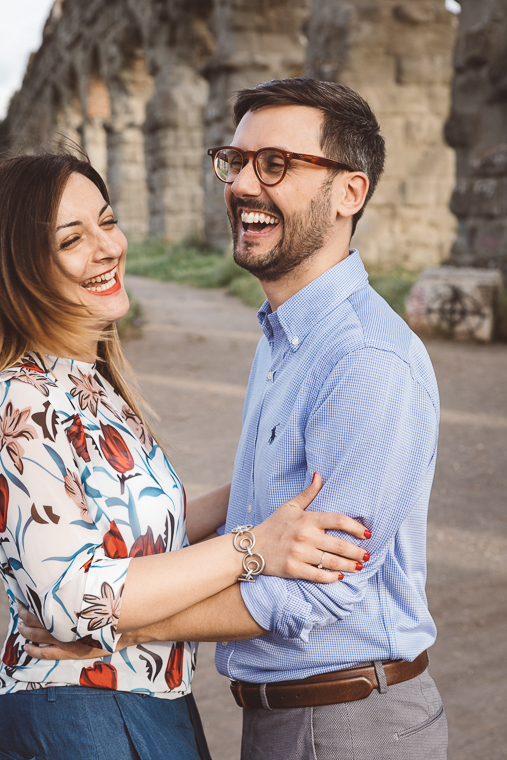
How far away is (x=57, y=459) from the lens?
1373 millimetres

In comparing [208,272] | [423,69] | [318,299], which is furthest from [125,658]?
[208,272]

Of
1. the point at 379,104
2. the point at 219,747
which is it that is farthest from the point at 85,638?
the point at 379,104

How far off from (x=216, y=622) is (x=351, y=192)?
0.97 metres

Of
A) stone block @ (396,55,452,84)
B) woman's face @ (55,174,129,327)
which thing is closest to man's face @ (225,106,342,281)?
woman's face @ (55,174,129,327)

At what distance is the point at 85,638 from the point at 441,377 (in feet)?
19.5

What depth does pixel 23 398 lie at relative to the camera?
4.63 ft

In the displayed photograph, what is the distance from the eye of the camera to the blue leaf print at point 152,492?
1545mm

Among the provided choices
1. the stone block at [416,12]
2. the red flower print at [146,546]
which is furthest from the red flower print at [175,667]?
the stone block at [416,12]

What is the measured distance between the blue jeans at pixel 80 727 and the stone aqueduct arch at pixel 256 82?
199 inches

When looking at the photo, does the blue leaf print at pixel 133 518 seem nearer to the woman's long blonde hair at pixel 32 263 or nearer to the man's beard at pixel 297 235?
the woman's long blonde hair at pixel 32 263

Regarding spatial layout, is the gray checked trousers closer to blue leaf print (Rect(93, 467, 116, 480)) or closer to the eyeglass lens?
blue leaf print (Rect(93, 467, 116, 480))

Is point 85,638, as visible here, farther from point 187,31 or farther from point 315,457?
point 187,31

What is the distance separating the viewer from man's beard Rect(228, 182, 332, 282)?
157cm

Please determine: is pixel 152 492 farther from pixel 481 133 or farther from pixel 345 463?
pixel 481 133
